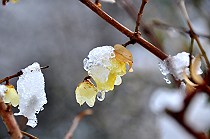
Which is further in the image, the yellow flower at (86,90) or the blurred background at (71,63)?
the blurred background at (71,63)

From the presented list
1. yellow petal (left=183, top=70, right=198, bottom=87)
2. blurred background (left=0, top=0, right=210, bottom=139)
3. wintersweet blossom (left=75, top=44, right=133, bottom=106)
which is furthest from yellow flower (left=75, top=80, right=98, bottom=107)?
blurred background (left=0, top=0, right=210, bottom=139)

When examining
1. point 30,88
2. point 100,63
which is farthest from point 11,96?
point 100,63

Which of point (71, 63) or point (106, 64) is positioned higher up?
point (106, 64)

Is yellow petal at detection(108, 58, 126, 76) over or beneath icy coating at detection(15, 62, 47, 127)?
over

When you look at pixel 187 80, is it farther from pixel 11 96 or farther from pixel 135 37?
pixel 11 96

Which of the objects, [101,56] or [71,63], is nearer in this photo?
[101,56]

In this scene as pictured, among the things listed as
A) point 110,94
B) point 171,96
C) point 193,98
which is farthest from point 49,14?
point 193,98

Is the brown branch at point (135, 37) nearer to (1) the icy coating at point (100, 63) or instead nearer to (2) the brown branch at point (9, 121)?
(1) the icy coating at point (100, 63)

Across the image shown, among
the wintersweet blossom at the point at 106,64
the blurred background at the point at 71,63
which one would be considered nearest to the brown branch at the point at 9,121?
the wintersweet blossom at the point at 106,64

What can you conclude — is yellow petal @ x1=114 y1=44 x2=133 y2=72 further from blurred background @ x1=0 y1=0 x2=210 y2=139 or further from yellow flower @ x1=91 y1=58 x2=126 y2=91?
blurred background @ x1=0 y1=0 x2=210 y2=139

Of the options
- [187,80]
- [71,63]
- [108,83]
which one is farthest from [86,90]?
[71,63]
